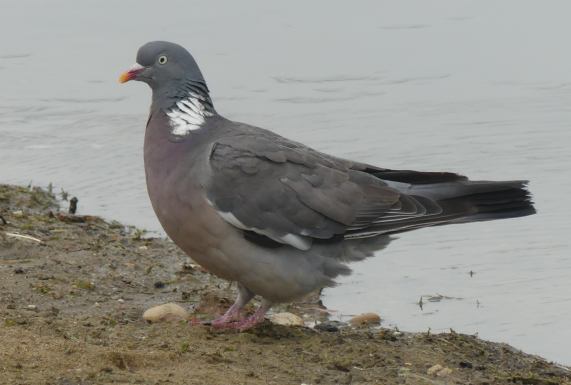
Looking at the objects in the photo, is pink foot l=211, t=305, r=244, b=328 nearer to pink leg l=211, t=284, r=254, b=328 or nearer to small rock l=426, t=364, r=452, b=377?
pink leg l=211, t=284, r=254, b=328

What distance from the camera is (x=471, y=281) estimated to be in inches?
319

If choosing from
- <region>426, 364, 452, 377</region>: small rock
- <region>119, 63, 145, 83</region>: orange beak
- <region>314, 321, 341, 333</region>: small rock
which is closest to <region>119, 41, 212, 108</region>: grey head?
<region>119, 63, 145, 83</region>: orange beak

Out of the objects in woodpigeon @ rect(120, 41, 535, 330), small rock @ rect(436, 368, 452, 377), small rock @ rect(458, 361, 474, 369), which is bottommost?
small rock @ rect(458, 361, 474, 369)

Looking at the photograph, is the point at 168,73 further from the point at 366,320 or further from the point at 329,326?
the point at 366,320

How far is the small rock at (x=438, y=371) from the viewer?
595 centimetres

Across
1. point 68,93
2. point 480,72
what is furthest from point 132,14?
point 480,72

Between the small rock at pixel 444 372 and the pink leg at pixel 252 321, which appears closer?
the small rock at pixel 444 372

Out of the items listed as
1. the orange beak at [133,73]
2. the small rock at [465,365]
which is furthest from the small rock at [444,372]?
the orange beak at [133,73]

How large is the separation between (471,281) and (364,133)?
279 centimetres

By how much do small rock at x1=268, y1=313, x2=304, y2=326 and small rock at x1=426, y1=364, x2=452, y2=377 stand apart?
110cm

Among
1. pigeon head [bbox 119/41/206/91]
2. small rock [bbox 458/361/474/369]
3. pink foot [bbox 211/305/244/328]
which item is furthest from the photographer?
pigeon head [bbox 119/41/206/91]

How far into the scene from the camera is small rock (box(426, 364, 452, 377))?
5.95 meters

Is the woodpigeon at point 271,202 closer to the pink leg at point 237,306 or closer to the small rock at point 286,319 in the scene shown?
the pink leg at point 237,306

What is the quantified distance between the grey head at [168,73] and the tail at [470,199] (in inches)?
50.3
